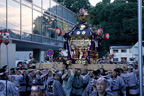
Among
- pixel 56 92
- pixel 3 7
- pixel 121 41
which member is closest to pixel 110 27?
pixel 121 41

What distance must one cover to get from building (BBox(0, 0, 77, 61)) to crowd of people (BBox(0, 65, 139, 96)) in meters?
8.29

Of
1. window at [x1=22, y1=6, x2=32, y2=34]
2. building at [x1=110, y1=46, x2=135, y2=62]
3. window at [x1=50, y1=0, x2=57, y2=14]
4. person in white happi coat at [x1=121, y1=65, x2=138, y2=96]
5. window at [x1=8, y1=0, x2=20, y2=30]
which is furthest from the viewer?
building at [x1=110, y1=46, x2=135, y2=62]

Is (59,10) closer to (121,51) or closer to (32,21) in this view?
(32,21)

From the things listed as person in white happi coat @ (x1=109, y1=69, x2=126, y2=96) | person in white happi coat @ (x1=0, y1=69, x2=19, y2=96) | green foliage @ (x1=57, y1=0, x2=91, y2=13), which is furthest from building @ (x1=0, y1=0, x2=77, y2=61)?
green foliage @ (x1=57, y1=0, x2=91, y2=13)

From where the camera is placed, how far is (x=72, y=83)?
29.7 feet

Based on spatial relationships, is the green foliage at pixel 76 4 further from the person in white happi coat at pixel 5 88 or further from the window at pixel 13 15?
the person in white happi coat at pixel 5 88

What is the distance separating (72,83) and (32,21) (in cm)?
1583

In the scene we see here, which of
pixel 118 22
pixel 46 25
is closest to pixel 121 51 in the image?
pixel 118 22

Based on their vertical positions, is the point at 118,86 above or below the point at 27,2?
below

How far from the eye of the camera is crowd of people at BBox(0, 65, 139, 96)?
4801 millimetres

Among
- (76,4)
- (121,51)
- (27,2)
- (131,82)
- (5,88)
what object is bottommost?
(131,82)

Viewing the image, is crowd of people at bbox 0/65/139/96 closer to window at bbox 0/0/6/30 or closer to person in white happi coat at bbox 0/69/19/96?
person in white happi coat at bbox 0/69/19/96

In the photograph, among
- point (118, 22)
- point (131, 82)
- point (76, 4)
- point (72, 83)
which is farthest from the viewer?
point (76, 4)

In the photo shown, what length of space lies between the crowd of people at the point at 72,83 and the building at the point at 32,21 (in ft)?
27.2
